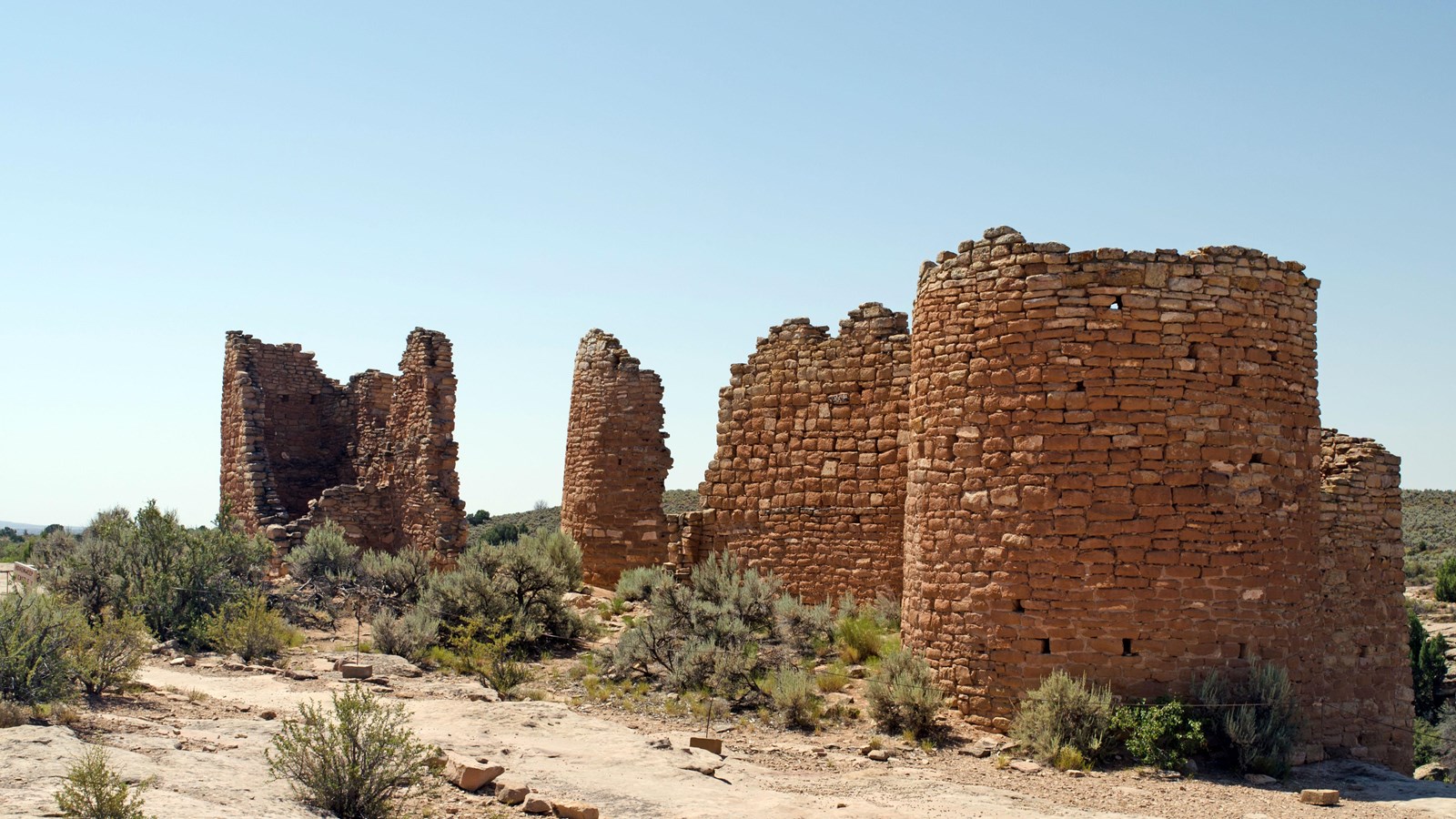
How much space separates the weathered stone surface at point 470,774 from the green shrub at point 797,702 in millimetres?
3338

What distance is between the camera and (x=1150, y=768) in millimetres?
9336

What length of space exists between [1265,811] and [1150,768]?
3.51 ft

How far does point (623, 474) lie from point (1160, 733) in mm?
9483

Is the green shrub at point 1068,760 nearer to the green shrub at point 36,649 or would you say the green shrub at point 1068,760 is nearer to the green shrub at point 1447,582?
the green shrub at point 36,649

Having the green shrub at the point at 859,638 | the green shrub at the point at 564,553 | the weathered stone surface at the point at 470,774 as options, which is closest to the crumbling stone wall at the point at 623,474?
the green shrub at the point at 564,553

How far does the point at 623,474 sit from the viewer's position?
17469 mm

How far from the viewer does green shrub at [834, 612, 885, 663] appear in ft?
40.2

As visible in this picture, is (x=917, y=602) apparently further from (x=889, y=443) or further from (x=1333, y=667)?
(x=1333, y=667)

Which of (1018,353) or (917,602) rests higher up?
(1018,353)

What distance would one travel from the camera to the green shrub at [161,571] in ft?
44.5

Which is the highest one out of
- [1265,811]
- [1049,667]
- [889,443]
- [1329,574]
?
[889,443]

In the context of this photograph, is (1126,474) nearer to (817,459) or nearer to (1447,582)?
(817,459)

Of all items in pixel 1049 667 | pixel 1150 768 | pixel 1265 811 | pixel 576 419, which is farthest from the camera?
pixel 576 419

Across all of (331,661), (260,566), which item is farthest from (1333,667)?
(260,566)
